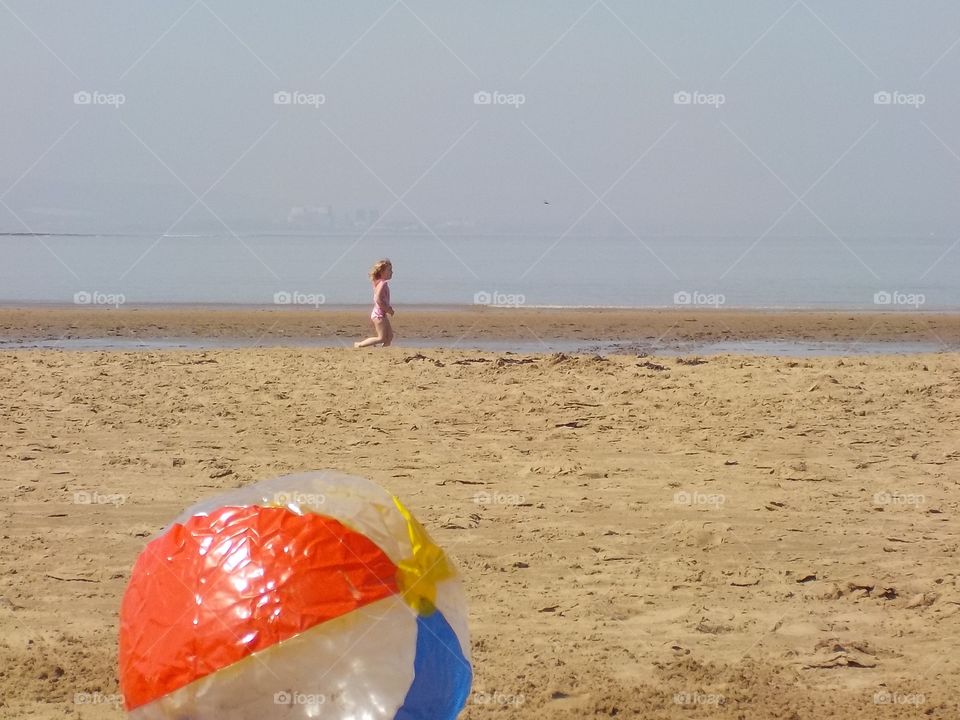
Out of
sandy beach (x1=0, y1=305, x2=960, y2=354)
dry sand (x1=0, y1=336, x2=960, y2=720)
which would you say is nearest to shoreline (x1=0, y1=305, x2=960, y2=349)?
sandy beach (x1=0, y1=305, x2=960, y2=354)

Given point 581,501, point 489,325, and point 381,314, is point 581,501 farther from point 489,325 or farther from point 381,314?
point 489,325

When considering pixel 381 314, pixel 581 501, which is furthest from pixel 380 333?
pixel 581 501

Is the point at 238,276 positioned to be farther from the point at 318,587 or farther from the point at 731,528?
the point at 318,587

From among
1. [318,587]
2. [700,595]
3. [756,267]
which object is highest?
[756,267]

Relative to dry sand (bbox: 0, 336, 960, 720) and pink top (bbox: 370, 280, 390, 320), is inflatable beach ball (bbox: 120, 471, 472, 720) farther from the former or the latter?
pink top (bbox: 370, 280, 390, 320)

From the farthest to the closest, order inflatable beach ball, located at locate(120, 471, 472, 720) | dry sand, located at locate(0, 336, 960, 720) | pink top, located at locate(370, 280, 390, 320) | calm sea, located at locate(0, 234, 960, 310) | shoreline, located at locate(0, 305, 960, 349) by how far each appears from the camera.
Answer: calm sea, located at locate(0, 234, 960, 310) → shoreline, located at locate(0, 305, 960, 349) → pink top, located at locate(370, 280, 390, 320) → dry sand, located at locate(0, 336, 960, 720) → inflatable beach ball, located at locate(120, 471, 472, 720)

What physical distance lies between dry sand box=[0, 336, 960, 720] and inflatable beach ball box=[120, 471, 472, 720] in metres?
1.23

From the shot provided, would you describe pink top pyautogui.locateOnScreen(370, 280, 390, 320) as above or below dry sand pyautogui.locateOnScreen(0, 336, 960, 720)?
above

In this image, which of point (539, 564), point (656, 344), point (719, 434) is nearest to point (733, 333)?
point (656, 344)

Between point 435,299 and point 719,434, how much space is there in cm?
1925

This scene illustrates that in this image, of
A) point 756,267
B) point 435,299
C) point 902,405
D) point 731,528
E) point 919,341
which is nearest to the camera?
point 731,528

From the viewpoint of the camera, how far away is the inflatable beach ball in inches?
144

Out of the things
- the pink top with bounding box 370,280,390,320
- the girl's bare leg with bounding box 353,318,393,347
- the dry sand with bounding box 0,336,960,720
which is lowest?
the dry sand with bounding box 0,336,960,720

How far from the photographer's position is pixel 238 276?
35719mm
